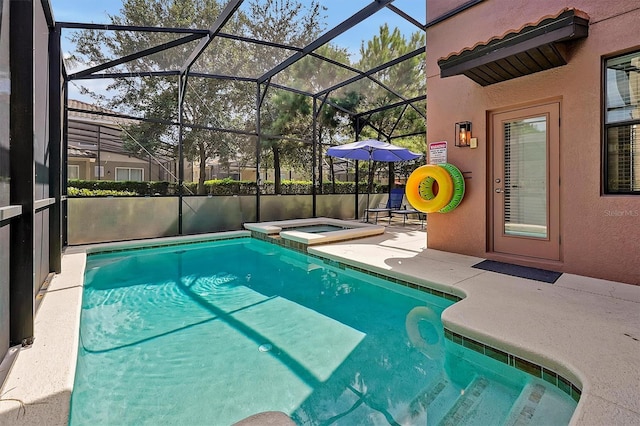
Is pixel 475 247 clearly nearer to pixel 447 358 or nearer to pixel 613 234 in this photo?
pixel 613 234

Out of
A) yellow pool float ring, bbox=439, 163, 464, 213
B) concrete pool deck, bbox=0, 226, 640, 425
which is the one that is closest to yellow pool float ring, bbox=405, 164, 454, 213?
yellow pool float ring, bbox=439, 163, 464, 213

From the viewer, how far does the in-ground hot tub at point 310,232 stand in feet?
20.2

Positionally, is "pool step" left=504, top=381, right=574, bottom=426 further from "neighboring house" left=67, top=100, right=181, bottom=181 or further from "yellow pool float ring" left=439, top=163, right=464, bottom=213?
"neighboring house" left=67, top=100, right=181, bottom=181

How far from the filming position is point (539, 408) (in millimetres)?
1844

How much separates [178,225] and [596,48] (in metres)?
7.41

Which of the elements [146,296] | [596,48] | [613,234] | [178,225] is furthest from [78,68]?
[613,234]

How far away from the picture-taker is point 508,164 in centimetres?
456

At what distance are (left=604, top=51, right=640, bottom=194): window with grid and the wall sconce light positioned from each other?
5.10 ft

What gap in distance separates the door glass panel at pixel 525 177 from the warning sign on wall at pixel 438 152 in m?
0.86

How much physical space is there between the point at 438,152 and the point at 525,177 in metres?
1.30

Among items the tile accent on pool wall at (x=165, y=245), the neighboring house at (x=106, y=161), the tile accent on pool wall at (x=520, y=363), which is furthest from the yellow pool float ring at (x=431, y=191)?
the neighboring house at (x=106, y=161)

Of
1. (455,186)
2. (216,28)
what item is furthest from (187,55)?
(455,186)

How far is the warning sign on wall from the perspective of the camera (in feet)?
16.8

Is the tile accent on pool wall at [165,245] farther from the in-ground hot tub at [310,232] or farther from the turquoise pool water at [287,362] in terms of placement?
the turquoise pool water at [287,362]
